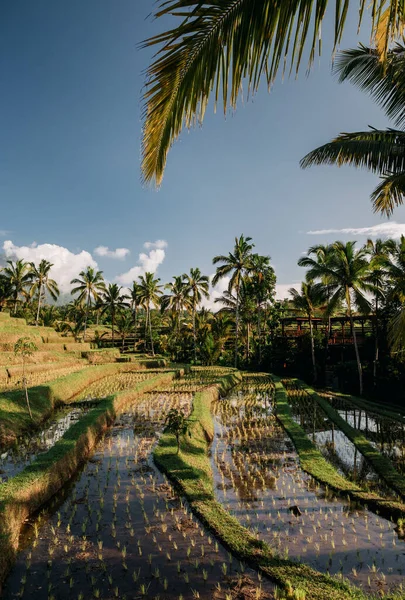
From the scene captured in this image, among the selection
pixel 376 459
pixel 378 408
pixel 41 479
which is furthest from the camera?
pixel 378 408

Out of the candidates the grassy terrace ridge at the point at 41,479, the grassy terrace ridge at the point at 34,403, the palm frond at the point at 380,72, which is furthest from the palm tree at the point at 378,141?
the grassy terrace ridge at the point at 34,403

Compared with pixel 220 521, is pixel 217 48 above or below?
above

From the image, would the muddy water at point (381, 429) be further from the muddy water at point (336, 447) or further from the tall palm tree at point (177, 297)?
the tall palm tree at point (177, 297)

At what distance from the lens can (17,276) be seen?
146 ft

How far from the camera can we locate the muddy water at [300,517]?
19.8ft

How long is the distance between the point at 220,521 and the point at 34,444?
23.8 ft

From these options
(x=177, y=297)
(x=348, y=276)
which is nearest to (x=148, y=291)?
(x=177, y=297)

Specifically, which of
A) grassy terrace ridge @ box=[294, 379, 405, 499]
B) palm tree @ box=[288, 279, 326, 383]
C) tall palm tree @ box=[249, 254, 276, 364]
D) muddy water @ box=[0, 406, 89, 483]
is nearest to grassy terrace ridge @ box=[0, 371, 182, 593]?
muddy water @ box=[0, 406, 89, 483]

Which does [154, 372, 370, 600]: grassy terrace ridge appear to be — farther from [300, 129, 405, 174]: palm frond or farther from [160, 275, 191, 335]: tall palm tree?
[160, 275, 191, 335]: tall palm tree

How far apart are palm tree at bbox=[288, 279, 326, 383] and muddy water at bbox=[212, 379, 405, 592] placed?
1528 cm

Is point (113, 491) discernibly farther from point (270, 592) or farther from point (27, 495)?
point (270, 592)

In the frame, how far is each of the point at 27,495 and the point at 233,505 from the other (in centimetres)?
434

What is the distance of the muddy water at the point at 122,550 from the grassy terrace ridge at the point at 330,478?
3.73 m

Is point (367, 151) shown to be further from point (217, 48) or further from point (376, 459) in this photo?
point (376, 459)
